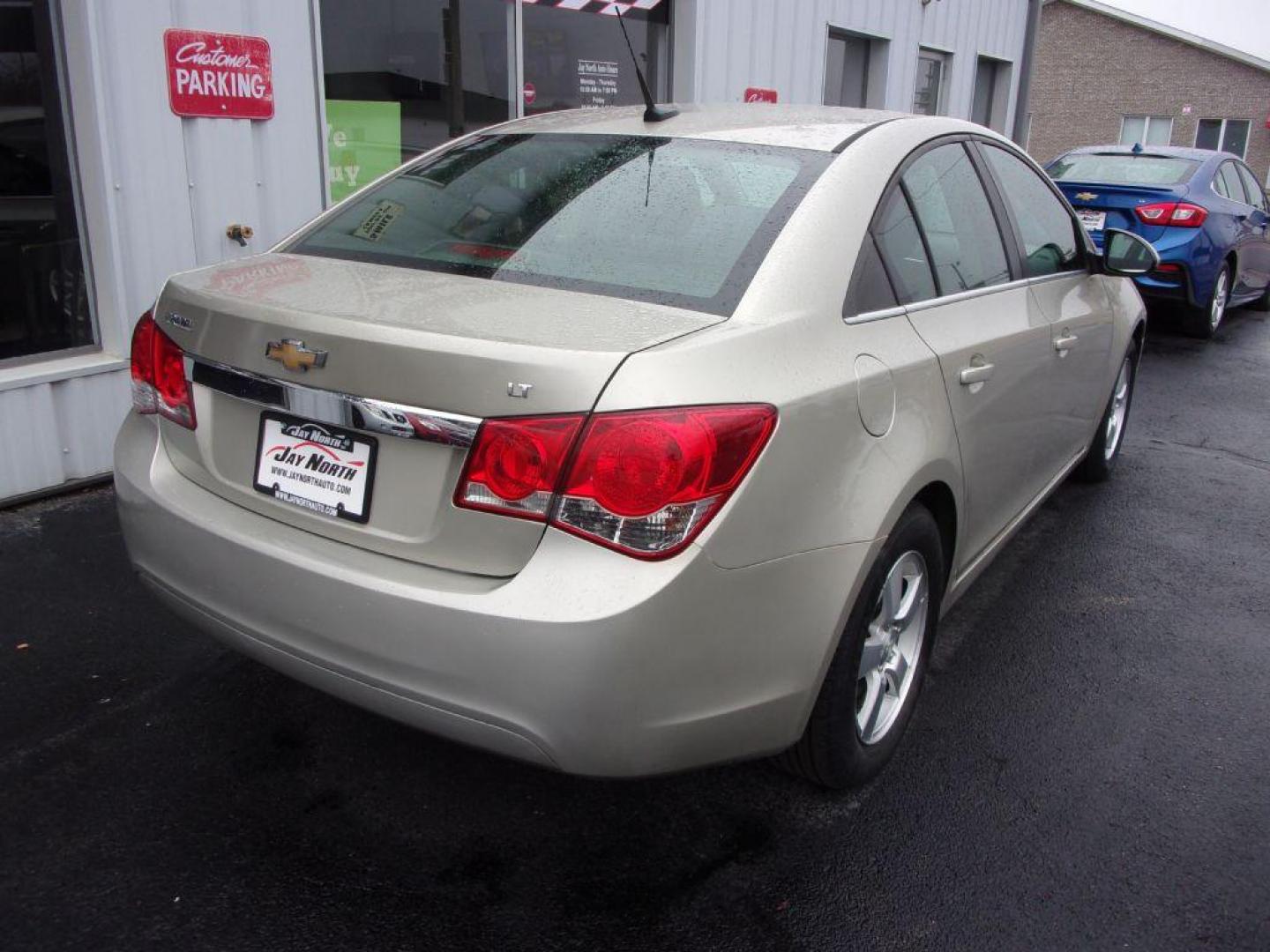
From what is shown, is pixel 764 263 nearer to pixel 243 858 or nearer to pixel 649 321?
pixel 649 321

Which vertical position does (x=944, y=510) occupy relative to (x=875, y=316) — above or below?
below

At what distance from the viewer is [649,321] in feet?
6.81

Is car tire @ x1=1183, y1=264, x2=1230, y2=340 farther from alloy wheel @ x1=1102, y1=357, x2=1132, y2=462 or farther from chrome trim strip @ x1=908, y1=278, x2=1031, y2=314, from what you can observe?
chrome trim strip @ x1=908, y1=278, x2=1031, y2=314

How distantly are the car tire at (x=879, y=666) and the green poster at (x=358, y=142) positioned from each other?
3.92m

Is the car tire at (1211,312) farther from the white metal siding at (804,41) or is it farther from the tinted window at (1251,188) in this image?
the white metal siding at (804,41)

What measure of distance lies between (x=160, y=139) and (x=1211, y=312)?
8.57 m

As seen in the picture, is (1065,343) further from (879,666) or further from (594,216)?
(594,216)

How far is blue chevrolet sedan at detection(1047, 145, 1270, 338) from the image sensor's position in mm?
8812

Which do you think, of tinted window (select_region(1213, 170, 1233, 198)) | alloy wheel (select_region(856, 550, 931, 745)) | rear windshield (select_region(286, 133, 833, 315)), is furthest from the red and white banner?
tinted window (select_region(1213, 170, 1233, 198))

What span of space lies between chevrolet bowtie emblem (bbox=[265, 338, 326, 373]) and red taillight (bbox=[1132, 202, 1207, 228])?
8.53m

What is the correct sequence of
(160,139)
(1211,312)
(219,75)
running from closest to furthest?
(160,139) → (219,75) → (1211,312)

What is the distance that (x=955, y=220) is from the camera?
3061 millimetres

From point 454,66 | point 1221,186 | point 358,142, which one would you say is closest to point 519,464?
point 358,142

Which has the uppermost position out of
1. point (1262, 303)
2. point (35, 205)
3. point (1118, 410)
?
point (35, 205)
